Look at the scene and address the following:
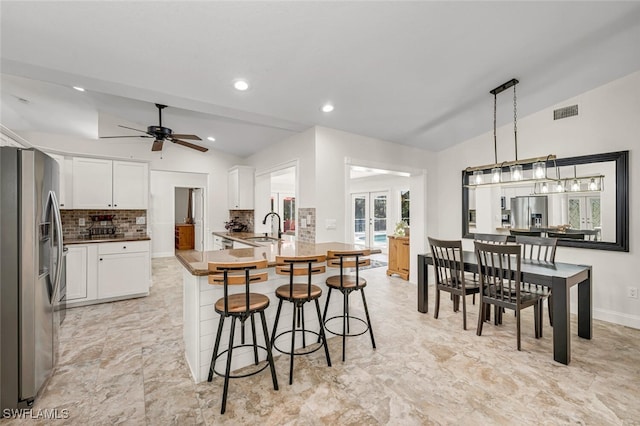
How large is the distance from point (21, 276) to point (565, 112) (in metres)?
5.79

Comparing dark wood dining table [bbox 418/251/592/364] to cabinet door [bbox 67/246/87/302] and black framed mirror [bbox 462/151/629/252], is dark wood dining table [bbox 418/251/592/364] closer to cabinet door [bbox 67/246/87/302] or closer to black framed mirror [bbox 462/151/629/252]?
black framed mirror [bbox 462/151/629/252]

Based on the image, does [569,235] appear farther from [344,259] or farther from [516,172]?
[344,259]

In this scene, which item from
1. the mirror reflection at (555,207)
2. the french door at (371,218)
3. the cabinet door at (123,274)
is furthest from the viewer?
the french door at (371,218)

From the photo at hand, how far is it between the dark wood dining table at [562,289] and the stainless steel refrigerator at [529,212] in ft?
4.12

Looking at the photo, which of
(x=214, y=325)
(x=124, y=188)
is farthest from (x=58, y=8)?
(x=124, y=188)

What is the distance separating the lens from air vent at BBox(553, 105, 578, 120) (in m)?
3.63

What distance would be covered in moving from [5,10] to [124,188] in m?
3.08

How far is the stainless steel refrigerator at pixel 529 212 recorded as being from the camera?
4.02m

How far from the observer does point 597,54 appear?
8.96ft

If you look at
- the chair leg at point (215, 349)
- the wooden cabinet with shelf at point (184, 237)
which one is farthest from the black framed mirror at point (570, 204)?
the wooden cabinet with shelf at point (184, 237)

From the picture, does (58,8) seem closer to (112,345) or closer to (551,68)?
(112,345)

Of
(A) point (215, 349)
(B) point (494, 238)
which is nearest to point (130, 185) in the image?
(A) point (215, 349)

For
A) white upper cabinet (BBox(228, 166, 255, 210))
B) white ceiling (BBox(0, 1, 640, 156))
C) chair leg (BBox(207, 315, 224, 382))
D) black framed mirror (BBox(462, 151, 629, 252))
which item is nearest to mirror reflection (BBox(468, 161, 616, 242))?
black framed mirror (BBox(462, 151, 629, 252))

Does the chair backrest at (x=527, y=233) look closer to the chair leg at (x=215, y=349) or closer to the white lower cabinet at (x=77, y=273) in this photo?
the chair leg at (x=215, y=349)
